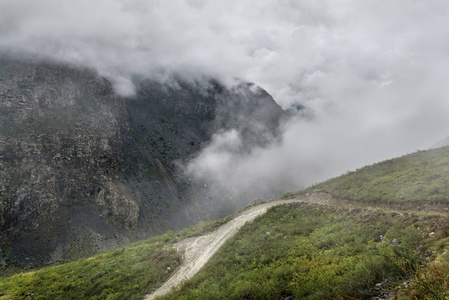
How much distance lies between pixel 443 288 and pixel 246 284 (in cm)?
938

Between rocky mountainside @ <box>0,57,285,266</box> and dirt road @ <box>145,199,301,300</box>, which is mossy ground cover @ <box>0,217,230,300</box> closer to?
dirt road @ <box>145,199,301,300</box>

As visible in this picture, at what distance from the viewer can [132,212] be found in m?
86.6

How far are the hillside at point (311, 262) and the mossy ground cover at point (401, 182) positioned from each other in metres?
0.44

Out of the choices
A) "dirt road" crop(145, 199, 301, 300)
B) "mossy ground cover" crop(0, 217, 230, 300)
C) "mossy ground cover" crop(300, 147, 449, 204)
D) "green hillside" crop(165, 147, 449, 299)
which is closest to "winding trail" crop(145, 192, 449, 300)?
"dirt road" crop(145, 199, 301, 300)

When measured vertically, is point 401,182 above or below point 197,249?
above

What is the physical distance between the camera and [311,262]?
13.3 meters

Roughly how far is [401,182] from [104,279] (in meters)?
31.9

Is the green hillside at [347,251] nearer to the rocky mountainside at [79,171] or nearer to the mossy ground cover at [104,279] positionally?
the mossy ground cover at [104,279]

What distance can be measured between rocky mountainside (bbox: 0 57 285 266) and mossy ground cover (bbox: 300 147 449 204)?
240ft

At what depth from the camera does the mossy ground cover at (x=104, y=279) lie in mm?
18484

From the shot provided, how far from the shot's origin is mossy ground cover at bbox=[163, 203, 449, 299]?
9742mm

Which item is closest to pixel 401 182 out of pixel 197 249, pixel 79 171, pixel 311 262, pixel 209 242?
pixel 311 262

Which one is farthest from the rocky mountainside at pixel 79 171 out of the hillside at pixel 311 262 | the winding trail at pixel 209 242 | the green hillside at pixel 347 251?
the green hillside at pixel 347 251

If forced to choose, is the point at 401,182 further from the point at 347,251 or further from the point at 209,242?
the point at 209,242
